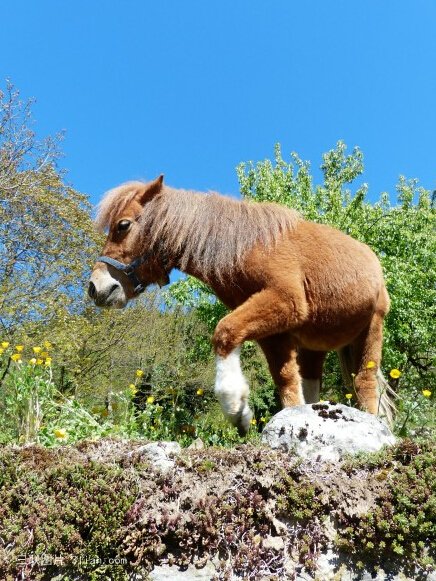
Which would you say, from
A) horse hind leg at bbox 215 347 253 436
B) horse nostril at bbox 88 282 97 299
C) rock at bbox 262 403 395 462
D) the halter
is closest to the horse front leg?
horse hind leg at bbox 215 347 253 436

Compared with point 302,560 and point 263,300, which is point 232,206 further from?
point 302,560

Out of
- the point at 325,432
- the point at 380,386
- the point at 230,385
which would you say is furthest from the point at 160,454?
the point at 380,386

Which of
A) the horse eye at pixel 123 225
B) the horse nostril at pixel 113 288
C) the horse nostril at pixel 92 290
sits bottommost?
the horse nostril at pixel 92 290

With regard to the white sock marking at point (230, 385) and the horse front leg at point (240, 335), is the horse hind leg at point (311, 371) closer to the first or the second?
the horse front leg at point (240, 335)

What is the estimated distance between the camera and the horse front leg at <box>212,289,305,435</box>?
3150mm

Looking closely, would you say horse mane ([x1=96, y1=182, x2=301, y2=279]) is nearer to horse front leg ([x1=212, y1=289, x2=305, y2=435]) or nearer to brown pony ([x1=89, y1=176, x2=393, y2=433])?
brown pony ([x1=89, y1=176, x2=393, y2=433])

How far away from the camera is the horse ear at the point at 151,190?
3600 millimetres

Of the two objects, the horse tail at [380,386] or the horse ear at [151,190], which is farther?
the horse tail at [380,386]

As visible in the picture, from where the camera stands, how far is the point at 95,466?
109 inches

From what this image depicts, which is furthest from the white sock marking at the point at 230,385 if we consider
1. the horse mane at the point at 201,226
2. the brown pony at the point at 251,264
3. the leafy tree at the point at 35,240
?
the leafy tree at the point at 35,240

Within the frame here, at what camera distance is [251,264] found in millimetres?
3414

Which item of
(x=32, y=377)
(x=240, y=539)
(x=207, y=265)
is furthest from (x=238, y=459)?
(x=32, y=377)

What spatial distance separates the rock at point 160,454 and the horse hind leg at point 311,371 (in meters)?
1.46

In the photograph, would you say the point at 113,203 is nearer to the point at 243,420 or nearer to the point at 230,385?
the point at 230,385
